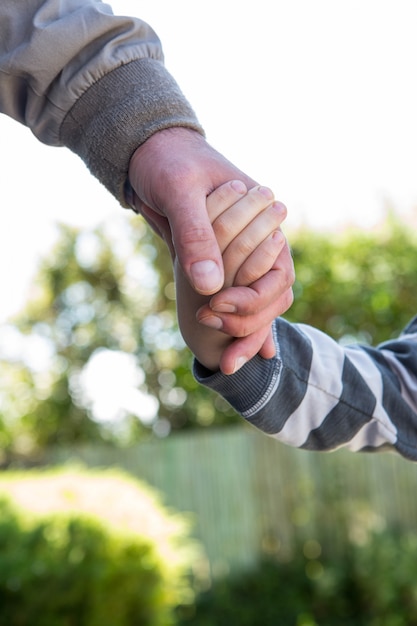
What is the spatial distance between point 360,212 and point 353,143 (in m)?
0.73

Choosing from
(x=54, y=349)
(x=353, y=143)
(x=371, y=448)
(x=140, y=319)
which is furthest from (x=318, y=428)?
(x=54, y=349)

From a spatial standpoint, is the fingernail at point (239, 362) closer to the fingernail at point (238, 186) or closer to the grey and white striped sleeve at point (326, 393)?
the grey and white striped sleeve at point (326, 393)

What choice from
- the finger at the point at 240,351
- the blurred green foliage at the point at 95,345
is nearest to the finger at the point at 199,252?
the finger at the point at 240,351

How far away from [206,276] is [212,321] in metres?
0.09

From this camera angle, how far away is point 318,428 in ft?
4.12

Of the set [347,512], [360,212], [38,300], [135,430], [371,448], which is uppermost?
[371,448]

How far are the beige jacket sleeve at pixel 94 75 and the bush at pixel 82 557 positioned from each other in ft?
8.58

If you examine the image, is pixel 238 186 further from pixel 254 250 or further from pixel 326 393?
pixel 326 393

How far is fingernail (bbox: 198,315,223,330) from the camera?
100 cm

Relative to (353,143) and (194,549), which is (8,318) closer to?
(194,549)

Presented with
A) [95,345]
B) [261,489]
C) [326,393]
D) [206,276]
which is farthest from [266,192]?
[95,345]

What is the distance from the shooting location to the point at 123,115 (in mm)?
1047

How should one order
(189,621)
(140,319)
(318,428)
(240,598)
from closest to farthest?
1. (318,428)
2. (189,621)
3. (240,598)
4. (140,319)

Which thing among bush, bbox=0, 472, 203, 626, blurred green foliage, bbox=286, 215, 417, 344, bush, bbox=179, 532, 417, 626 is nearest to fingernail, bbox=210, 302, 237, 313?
bush, bbox=0, 472, 203, 626
